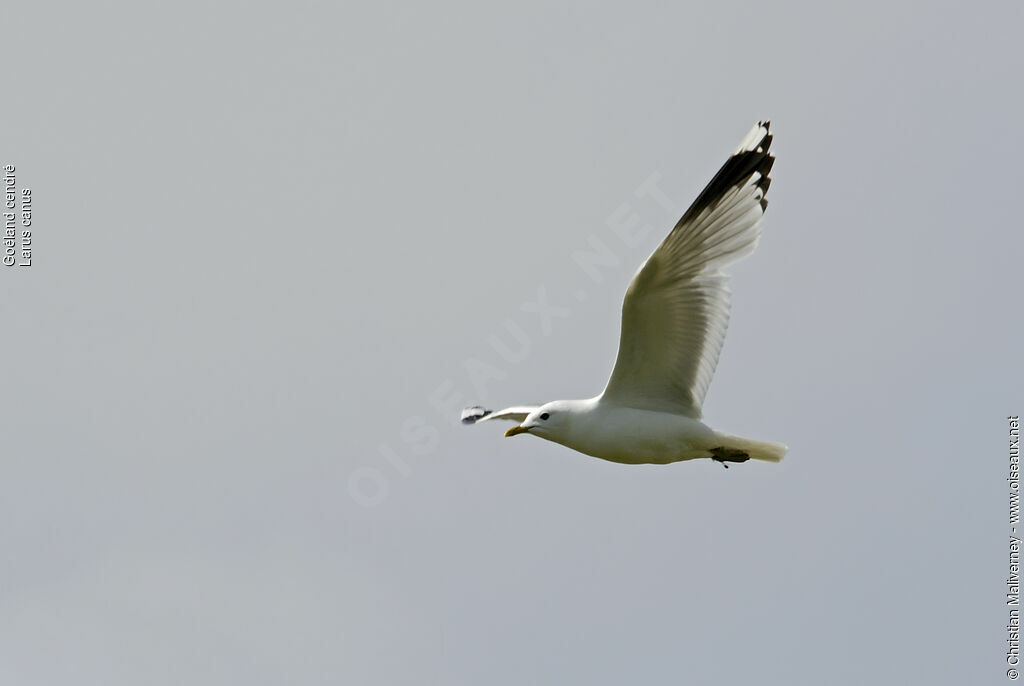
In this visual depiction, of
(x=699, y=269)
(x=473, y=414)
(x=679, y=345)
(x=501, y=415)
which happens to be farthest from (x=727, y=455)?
(x=473, y=414)

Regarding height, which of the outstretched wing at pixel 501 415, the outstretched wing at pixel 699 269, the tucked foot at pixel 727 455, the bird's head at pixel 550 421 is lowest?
the tucked foot at pixel 727 455

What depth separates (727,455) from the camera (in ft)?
42.5

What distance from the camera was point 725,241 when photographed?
489 inches

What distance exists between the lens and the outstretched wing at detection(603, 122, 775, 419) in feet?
40.3

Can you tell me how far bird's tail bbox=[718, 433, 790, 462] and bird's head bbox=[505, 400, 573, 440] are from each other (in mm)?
1216

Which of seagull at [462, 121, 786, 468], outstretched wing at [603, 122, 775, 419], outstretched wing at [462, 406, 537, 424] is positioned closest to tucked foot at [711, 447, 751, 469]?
seagull at [462, 121, 786, 468]

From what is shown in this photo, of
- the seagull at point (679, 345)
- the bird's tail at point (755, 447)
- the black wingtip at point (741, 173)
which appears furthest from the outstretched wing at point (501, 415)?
the black wingtip at point (741, 173)

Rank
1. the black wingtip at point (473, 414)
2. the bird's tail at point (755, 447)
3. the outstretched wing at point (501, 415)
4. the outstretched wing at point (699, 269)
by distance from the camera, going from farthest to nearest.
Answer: the black wingtip at point (473, 414) < the outstretched wing at point (501, 415) < the bird's tail at point (755, 447) < the outstretched wing at point (699, 269)

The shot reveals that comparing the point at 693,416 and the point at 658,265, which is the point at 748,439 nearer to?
the point at 693,416

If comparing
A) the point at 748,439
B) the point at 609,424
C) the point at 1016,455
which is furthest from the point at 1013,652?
the point at 609,424

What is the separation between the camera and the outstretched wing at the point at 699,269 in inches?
484

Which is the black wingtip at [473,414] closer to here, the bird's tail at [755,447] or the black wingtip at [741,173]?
the bird's tail at [755,447]

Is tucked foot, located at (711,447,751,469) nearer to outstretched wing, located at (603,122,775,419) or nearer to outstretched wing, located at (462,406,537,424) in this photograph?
outstretched wing, located at (603,122,775,419)

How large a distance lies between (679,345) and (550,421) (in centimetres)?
117
